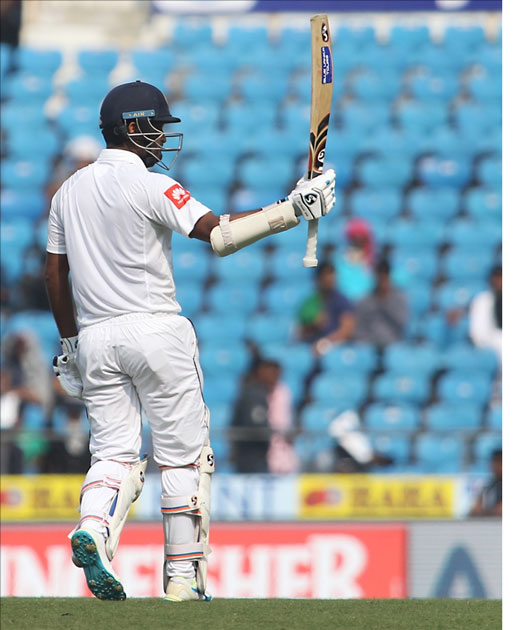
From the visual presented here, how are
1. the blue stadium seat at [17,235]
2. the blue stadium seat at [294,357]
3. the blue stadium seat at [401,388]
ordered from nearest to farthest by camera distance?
the blue stadium seat at [401,388], the blue stadium seat at [294,357], the blue stadium seat at [17,235]

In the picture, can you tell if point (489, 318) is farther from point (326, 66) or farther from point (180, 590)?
point (180, 590)

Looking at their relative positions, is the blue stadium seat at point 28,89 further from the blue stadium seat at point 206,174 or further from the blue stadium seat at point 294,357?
the blue stadium seat at point 294,357

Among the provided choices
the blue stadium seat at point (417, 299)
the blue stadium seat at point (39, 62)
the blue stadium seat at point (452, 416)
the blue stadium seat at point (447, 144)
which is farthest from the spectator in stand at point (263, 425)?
the blue stadium seat at point (39, 62)

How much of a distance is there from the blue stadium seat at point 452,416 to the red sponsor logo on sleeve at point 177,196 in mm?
5907

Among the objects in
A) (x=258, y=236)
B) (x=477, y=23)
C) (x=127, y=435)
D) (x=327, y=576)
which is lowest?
(x=327, y=576)

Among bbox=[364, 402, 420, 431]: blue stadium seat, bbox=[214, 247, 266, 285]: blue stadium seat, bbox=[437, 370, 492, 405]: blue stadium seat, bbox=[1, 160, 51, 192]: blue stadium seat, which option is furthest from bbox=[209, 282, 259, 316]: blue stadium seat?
bbox=[1, 160, 51, 192]: blue stadium seat

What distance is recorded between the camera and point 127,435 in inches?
170

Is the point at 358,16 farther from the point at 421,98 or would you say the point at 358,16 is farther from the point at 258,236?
the point at 258,236

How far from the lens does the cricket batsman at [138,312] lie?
13.6ft

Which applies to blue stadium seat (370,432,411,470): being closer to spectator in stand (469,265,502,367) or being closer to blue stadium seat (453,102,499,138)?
spectator in stand (469,265,502,367)

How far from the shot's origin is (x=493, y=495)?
7.78 metres

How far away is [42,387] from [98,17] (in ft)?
23.6

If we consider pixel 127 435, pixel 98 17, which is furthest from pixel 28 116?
pixel 127 435

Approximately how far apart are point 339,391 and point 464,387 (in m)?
1.03
